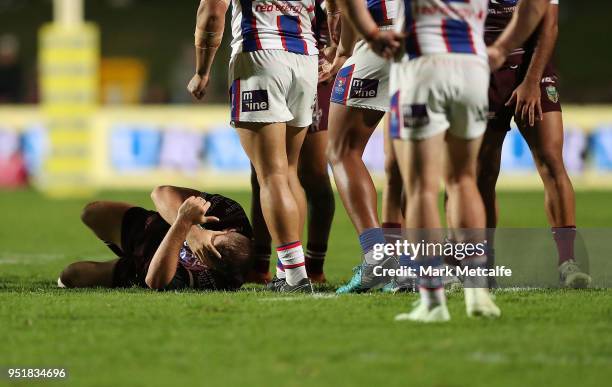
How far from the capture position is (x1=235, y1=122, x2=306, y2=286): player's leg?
6109mm

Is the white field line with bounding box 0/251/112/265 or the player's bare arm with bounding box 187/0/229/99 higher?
the player's bare arm with bounding box 187/0/229/99

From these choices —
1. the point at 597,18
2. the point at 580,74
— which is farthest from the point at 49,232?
the point at 597,18

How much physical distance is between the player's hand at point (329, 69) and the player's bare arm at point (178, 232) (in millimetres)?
1175

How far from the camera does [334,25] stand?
674 centimetres

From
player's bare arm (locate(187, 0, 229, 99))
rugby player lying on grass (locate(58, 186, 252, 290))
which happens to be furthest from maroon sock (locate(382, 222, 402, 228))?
player's bare arm (locate(187, 0, 229, 99))

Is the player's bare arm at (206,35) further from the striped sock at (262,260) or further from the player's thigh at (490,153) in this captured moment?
the player's thigh at (490,153)

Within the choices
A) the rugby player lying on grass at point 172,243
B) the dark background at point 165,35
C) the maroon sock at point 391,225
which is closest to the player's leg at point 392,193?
the maroon sock at point 391,225

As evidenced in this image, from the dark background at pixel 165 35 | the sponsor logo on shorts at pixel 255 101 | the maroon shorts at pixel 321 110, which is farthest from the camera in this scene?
the dark background at pixel 165 35

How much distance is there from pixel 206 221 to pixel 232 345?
179 centimetres

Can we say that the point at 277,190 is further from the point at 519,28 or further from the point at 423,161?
the point at 519,28

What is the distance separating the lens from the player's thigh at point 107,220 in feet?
21.9

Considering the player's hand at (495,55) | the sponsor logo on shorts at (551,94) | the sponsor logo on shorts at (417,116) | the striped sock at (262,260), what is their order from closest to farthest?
1. the sponsor logo on shorts at (417,116)
2. the player's hand at (495,55)
3. the sponsor logo on shorts at (551,94)
4. the striped sock at (262,260)

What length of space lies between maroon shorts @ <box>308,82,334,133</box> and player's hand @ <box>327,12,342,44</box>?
13.8 inches

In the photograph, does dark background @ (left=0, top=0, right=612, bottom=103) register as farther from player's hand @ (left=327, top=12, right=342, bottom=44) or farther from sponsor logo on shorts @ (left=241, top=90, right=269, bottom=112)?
sponsor logo on shorts @ (left=241, top=90, right=269, bottom=112)
